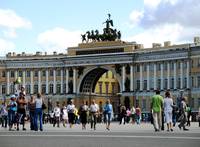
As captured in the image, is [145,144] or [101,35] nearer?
[145,144]

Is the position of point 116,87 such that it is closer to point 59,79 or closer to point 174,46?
point 59,79

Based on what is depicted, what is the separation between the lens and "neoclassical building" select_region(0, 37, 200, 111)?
362 feet

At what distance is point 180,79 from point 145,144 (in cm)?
9146

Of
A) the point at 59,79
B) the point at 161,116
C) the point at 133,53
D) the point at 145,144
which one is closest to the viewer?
the point at 145,144

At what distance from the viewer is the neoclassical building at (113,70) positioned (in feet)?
362

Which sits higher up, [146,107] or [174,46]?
[174,46]

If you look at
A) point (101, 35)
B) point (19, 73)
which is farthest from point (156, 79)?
point (19, 73)

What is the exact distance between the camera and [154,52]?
4525 inches

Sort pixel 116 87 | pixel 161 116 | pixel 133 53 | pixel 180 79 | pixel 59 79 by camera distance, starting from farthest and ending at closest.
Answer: pixel 116 87 → pixel 59 79 → pixel 133 53 → pixel 180 79 → pixel 161 116

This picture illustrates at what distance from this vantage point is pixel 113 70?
121500 millimetres

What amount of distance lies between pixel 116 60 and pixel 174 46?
483 inches

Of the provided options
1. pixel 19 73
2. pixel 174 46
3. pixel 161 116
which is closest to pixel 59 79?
pixel 19 73

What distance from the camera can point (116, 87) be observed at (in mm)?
136875

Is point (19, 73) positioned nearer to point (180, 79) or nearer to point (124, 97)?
point (124, 97)
